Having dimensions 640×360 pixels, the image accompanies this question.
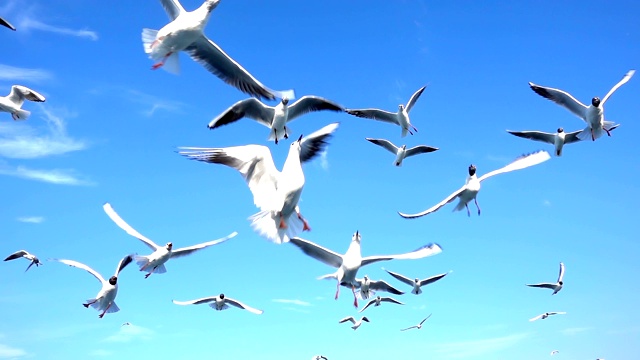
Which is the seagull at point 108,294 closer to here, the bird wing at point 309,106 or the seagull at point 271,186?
the bird wing at point 309,106

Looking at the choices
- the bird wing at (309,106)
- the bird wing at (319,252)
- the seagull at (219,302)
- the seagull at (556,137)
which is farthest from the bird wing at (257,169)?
the seagull at (556,137)

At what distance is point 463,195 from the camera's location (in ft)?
62.2

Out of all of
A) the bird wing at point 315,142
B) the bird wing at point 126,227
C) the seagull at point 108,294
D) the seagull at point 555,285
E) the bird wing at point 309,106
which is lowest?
the bird wing at point 315,142

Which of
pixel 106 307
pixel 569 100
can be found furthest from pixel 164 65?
pixel 569 100

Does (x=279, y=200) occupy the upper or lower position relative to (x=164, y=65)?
lower

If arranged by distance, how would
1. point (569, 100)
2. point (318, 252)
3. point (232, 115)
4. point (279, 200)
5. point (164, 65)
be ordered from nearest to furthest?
point (279, 200)
point (164, 65)
point (232, 115)
point (318, 252)
point (569, 100)

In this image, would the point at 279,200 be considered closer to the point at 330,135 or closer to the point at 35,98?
the point at 330,135

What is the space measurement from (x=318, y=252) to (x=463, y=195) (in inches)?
210

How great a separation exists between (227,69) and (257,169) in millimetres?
4103

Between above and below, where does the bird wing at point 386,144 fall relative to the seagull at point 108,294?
above

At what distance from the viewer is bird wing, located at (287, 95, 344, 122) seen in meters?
17.6

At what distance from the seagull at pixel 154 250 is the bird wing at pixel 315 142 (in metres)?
7.47

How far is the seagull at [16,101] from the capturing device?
61.1 ft

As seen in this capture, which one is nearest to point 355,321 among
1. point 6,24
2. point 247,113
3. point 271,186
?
point 247,113
